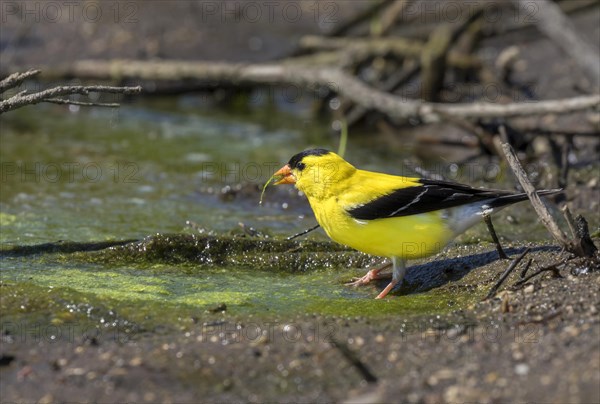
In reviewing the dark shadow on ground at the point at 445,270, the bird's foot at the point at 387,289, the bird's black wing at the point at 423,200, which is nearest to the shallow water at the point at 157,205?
the bird's foot at the point at 387,289

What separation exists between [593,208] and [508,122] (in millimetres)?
1674

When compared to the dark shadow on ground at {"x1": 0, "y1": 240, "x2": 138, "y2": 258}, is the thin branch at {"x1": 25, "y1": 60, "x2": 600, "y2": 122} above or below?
above

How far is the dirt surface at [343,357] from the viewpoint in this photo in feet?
12.1

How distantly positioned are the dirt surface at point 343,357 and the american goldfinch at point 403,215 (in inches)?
30.5

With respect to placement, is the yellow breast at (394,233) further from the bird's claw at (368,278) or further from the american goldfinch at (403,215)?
the bird's claw at (368,278)

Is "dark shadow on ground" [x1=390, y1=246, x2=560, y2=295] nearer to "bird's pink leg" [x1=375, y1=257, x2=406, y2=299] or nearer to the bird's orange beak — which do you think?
"bird's pink leg" [x1=375, y1=257, x2=406, y2=299]

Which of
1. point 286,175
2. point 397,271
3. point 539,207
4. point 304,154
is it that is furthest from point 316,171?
point 539,207

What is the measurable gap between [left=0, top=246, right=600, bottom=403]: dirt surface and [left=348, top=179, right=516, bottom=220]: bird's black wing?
796mm

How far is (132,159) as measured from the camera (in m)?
8.82

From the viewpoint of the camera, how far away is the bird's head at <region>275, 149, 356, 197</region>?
5574mm

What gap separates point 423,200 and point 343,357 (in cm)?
153

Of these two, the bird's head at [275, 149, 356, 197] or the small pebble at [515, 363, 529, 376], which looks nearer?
the small pebble at [515, 363, 529, 376]

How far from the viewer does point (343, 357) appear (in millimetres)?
3992

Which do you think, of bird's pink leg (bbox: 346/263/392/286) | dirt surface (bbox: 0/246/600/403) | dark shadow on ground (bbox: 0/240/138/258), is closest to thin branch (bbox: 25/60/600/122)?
bird's pink leg (bbox: 346/263/392/286)
